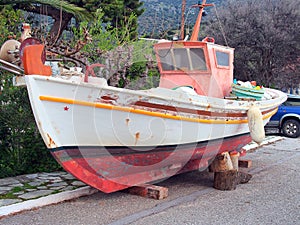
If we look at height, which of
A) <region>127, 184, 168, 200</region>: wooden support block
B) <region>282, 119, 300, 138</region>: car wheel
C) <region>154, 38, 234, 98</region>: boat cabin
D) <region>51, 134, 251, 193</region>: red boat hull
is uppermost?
<region>154, 38, 234, 98</region>: boat cabin

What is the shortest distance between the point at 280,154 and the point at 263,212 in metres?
5.55

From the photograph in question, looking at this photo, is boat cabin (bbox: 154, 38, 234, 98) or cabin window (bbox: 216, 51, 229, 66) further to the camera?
cabin window (bbox: 216, 51, 229, 66)

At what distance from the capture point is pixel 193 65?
7215 millimetres

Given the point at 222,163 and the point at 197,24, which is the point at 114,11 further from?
the point at 222,163

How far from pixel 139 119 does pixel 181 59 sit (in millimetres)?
2207

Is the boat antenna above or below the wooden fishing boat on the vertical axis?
above

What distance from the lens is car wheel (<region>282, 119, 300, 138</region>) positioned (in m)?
14.7

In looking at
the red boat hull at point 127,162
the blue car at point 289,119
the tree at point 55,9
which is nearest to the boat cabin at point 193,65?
the red boat hull at point 127,162

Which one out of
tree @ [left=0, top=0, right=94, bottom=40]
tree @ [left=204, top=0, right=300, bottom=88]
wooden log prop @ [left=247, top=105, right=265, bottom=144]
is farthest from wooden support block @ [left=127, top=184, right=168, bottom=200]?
tree @ [left=204, top=0, right=300, bottom=88]

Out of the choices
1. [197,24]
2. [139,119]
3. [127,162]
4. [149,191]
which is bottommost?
[149,191]

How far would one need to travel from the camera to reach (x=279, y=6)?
20.4 m

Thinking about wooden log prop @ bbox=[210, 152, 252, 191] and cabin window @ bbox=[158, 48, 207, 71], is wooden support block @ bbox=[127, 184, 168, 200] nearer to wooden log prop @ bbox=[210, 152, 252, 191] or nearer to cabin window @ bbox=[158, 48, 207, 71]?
wooden log prop @ bbox=[210, 152, 252, 191]

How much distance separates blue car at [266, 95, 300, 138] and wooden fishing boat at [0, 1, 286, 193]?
7.80 metres

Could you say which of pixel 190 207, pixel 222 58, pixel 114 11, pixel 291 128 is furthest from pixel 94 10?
pixel 190 207
